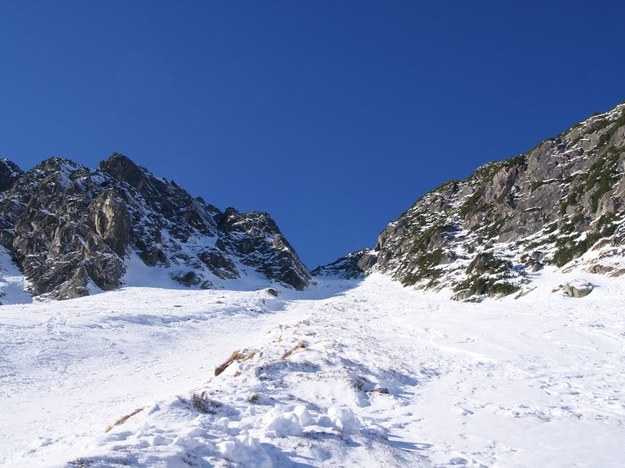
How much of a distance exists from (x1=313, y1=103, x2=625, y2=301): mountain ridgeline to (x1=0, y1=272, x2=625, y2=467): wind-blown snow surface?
1563 cm

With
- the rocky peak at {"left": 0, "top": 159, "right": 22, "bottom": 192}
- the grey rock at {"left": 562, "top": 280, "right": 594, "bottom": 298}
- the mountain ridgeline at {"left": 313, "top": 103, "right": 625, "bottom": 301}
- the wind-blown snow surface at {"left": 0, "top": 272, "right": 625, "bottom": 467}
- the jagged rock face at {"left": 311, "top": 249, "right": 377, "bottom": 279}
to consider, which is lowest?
the wind-blown snow surface at {"left": 0, "top": 272, "right": 625, "bottom": 467}

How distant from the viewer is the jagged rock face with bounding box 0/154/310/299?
242ft

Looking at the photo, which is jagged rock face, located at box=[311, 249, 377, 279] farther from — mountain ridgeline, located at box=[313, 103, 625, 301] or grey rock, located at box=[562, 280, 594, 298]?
grey rock, located at box=[562, 280, 594, 298]

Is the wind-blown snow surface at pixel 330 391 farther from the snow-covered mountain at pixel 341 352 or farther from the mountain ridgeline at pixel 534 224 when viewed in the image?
the mountain ridgeline at pixel 534 224

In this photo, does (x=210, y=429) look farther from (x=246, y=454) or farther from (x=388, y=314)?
(x=388, y=314)

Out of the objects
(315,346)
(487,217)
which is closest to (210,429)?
(315,346)

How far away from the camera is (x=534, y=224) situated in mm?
70062

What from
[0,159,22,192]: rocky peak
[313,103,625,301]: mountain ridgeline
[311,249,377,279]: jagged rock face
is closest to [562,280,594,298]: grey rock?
[313,103,625,301]: mountain ridgeline

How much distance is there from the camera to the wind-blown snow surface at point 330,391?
10016 millimetres

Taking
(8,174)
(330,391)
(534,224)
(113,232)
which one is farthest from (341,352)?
(8,174)

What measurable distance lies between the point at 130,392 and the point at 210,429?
11.4 metres

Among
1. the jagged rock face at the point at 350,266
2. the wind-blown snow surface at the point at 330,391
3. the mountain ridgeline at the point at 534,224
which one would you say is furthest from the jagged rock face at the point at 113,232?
the wind-blown snow surface at the point at 330,391

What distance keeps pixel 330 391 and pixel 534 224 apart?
6327 centimetres

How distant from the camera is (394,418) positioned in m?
13.3
